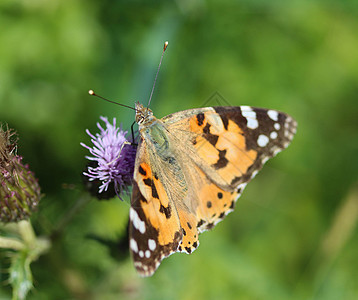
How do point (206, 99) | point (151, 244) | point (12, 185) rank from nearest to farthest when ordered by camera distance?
point (151, 244) < point (12, 185) < point (206, 99)

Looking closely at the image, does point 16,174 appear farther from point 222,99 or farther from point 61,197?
point 222,99

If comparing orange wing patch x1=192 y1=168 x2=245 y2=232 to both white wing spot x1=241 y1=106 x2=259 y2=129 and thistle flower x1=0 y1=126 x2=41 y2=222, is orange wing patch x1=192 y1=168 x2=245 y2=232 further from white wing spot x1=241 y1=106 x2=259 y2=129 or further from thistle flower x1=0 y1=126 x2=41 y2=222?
thistle flower x1=0 y1=126 x2=41 y2=222

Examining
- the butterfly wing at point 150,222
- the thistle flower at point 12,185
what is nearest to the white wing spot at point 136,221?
the butterfly wing at point 150,222

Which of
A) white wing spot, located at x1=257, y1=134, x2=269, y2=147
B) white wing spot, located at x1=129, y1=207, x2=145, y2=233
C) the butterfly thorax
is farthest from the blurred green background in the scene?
white wing spot, located at x1=129, y1=207, x2=145, y2=233

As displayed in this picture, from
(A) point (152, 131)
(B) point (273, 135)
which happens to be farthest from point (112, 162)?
(B) point (273, 135)

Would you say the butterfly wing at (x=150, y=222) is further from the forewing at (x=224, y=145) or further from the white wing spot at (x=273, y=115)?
the white wing spot at (x=273, y=115)

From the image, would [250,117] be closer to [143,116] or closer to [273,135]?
[273,135]
